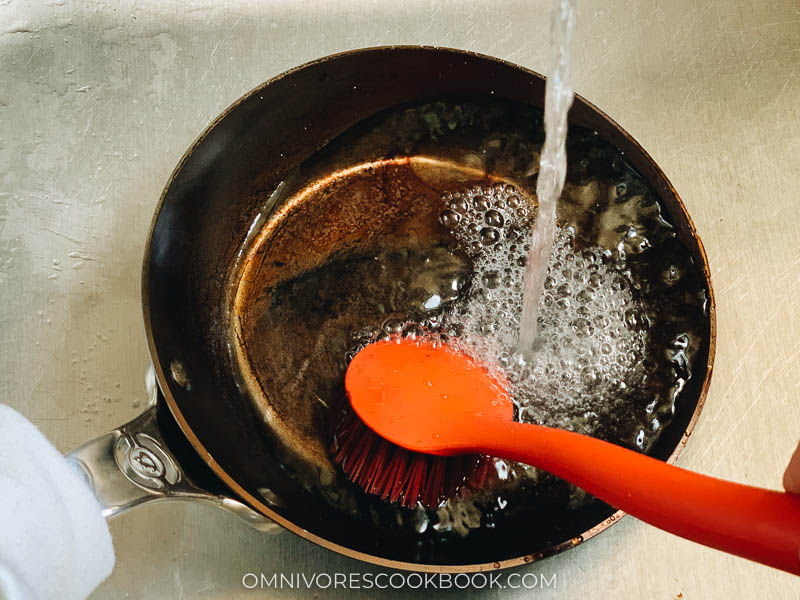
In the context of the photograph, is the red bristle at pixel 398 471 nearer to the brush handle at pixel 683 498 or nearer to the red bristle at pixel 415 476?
the red bristle at pixel 415 476

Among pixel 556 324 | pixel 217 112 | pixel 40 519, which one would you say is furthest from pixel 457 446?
pixel 217 112

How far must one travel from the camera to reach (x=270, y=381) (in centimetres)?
60

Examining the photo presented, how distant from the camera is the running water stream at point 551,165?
0.54 metres

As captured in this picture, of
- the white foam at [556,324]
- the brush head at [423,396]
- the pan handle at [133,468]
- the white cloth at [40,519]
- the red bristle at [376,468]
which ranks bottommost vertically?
the white cloth at [40,519]

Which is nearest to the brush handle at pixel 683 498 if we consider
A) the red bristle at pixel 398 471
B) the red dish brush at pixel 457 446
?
the red dish brush at pixel 457 446

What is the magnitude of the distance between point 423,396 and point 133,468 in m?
0.19

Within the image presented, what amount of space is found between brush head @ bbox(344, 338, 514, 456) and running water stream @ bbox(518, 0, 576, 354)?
0.06m

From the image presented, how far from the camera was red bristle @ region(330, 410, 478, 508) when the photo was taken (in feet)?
1.76

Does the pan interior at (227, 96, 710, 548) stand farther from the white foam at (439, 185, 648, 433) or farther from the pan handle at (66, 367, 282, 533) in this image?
the pan handle at (66, 367, 282, 533)

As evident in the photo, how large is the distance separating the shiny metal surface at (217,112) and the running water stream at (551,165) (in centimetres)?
16

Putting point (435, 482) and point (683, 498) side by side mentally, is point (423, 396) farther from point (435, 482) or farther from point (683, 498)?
point (683, 498)

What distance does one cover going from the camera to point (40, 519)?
1.44 feet

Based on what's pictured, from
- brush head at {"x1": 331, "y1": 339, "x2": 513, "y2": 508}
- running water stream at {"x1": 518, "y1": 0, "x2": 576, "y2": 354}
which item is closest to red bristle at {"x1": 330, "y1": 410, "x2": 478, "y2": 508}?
brush head at {"x1": 331, "y1": 339, "x2": 513, "y2": 508}

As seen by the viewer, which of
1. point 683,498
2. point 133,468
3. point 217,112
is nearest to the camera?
point 683,498
